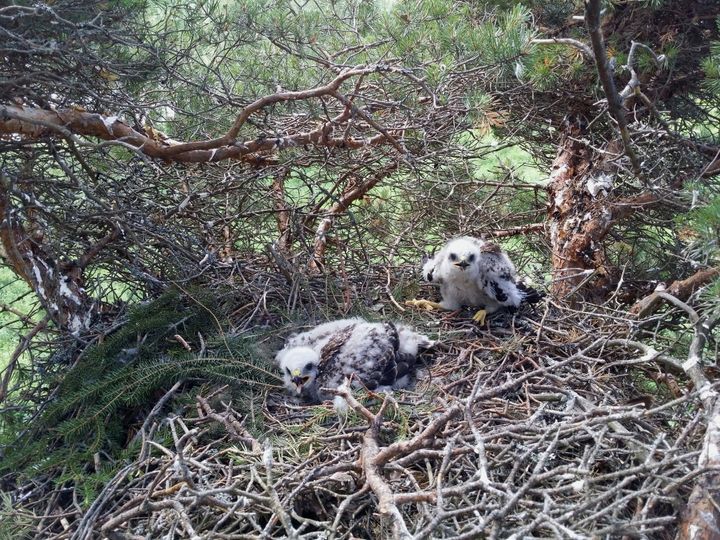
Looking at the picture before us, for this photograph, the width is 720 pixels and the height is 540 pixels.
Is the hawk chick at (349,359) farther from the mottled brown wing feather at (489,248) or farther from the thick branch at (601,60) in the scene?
the thick branch at (601,60)

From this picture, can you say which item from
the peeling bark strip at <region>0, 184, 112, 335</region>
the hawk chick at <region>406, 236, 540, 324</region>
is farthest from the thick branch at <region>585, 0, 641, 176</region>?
the peeling bark strip at <region>0, 184, 112, 335</region>

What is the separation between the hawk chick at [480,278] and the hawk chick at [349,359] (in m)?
0.52

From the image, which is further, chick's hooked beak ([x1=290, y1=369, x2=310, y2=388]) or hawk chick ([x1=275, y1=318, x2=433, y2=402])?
hawk chick ([x1=275, y1=318, x2=433, y2=402])

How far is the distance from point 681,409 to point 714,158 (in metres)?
1.90

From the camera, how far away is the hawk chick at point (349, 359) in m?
3.71

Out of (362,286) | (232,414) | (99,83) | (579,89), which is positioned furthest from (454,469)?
(579,89)

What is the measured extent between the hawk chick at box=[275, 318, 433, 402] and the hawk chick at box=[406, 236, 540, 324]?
52 centimetres

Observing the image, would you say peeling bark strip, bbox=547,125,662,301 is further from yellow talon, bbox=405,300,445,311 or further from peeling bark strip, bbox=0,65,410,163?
peeling bark strip, bbox=0,65,410,163

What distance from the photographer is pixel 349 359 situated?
383 cm

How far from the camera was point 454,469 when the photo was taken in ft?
9.06

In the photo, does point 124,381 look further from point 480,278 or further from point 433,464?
point 480,278

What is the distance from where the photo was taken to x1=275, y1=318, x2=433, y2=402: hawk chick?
3.71 m

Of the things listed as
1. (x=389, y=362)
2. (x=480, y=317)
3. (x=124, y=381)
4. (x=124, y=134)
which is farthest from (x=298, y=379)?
(x=124, y=134)

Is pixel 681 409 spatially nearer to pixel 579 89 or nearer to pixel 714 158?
pixel 714 158
